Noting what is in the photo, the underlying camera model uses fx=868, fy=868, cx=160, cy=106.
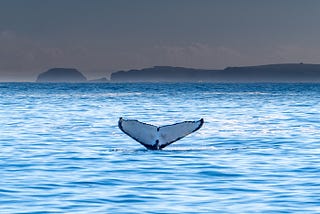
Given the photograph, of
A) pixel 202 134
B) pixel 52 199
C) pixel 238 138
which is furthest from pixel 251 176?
pixel 202 134

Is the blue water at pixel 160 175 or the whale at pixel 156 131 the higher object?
the whale at pixel 156 131

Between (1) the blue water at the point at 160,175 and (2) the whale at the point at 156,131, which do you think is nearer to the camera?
(1) the blue water at the point at 160,175

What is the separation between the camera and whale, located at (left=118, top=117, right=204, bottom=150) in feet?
102

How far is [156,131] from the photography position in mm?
31375

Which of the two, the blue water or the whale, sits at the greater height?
the whale

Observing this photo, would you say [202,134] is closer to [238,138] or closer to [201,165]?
[238,138]

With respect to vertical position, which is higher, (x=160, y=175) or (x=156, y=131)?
(x=156, y=131)

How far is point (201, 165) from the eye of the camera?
1056 inches

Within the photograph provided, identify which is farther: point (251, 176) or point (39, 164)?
point (39, 164)

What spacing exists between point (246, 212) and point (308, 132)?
27.0 metres

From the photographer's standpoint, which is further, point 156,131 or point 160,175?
point 156,131

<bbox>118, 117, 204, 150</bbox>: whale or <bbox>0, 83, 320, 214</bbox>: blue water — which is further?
<bbox>118, 117, 204, 150</bbox>: whale

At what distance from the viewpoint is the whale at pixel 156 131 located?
102 feet

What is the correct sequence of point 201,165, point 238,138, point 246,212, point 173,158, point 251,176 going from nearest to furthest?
1. point 246,212
2. point 251,176
3. point 201,165
4. point 173,158
5. point 238,138
